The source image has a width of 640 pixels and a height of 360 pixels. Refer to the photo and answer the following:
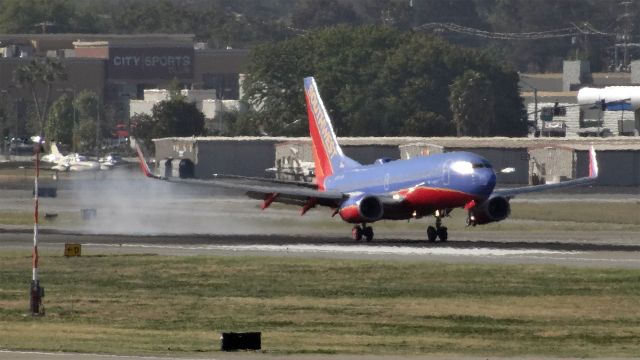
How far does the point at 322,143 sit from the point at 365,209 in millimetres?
9997

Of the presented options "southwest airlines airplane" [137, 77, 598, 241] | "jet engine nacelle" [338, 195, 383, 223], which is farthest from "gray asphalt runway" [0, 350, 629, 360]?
"jet engine nacelle" [338, 195, 383, 223]

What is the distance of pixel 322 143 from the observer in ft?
278

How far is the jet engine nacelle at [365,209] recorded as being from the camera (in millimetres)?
75250

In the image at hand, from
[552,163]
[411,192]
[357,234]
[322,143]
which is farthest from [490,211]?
[552,163]

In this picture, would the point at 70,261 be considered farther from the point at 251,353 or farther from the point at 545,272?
the point at 251,353

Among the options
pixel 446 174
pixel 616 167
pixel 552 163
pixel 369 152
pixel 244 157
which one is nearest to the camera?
pixel 446 174

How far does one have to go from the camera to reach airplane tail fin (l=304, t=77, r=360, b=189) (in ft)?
272

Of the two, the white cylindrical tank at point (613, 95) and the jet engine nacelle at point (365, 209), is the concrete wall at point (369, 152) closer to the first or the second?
the white cylindrical tank at point (613, 95)

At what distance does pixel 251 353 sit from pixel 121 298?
1541 centimetres

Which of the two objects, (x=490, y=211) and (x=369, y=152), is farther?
(x=369, y=152)

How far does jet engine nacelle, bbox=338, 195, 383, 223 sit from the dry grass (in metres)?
9.61

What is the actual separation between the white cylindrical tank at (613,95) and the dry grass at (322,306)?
12070 cm

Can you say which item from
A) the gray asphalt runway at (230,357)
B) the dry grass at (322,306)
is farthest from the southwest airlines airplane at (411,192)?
the gray asphalt runway at (230,357)

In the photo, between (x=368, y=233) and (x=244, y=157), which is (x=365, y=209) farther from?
(x=244, y=157)
